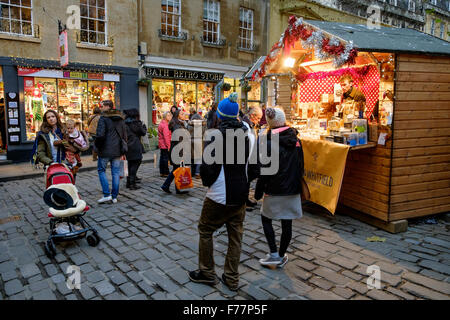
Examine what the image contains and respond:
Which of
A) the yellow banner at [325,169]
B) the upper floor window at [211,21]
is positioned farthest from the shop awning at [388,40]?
the upper floor window at [211,21]

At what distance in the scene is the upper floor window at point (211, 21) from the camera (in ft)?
53.0

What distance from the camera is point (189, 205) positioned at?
6.67 m

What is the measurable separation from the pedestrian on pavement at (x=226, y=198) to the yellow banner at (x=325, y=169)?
221cm

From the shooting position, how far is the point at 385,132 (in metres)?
5.26

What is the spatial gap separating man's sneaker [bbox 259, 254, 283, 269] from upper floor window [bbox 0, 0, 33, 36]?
38.3ft

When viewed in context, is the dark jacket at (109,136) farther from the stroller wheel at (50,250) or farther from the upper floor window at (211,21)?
the upper floor window at (211,21)

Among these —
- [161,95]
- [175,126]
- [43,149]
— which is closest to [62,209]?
[43,149]

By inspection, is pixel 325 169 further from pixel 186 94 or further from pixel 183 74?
pixel 186 94

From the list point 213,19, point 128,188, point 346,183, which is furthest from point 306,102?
point 213,19

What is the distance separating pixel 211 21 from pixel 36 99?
865 centimetres

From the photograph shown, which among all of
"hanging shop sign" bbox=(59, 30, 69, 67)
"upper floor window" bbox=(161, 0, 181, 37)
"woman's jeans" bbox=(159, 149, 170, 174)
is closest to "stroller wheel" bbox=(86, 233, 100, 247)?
"woman's jeans" bbox=(159, 149, 170, 174)

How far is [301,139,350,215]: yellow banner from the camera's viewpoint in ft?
17.1

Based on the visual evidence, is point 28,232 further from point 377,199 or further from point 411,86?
point 411,86

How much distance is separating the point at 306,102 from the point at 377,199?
3458 millimetres
